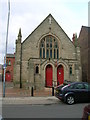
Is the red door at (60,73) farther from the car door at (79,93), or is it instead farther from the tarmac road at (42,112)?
the tarmac road at (42,112)

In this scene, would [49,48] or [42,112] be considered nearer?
[42,112]

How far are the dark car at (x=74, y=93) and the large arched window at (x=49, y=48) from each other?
12.2 meters

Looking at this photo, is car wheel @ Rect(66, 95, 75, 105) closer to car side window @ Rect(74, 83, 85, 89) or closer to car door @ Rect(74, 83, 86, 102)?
car door @ Rect(74, 83, 86, 102)

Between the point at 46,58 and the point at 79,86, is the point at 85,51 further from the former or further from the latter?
the point at 79,86

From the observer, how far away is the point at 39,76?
19531 mm

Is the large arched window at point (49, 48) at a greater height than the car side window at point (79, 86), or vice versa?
the large arched window at point (49, 48)

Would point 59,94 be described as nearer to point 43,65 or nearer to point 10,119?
point 10,119

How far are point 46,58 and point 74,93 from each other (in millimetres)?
11045

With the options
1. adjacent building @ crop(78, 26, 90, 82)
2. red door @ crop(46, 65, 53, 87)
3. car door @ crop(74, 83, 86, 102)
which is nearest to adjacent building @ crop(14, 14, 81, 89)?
red door @ crop(46, 65, 53, 87)

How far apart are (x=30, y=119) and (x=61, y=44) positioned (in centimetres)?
1740

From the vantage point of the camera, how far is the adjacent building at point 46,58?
19.8 m

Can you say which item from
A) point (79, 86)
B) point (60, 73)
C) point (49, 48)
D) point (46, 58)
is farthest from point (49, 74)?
point (79, 86)

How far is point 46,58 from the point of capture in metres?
20.4

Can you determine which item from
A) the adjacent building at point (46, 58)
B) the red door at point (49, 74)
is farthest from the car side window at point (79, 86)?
the red door at point (49, 74)
